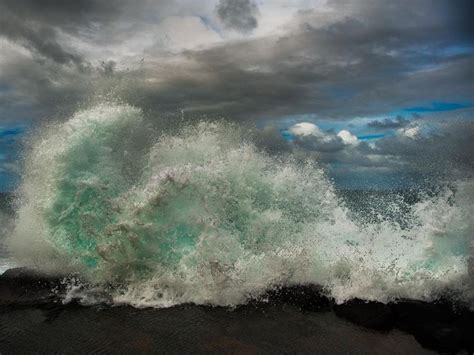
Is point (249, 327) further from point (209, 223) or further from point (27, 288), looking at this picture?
point (27, 288)

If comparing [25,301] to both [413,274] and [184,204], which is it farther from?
[413,274]

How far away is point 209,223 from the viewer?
1054 centimetres

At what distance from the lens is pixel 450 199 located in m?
11.8

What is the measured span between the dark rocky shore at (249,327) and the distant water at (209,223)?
1.69 feet

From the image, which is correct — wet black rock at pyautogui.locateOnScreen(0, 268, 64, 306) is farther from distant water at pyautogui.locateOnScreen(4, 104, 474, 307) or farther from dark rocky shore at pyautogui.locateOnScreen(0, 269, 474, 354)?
distant water at pyautogui.locateOnScreen(4, 104, 474, 307)

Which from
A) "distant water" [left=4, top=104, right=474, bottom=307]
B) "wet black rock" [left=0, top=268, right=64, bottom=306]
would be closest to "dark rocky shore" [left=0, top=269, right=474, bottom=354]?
"wet black rock" [left=0, top=268, right=64, bottom=306]

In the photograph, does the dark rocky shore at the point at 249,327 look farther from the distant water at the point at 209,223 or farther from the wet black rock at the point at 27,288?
the distant water at the point at 209,223

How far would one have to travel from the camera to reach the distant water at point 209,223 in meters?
9.44

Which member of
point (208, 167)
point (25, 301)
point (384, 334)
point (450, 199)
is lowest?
point (384, 334)

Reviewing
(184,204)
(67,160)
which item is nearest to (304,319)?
(184,204)

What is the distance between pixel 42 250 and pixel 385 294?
32.3 ft

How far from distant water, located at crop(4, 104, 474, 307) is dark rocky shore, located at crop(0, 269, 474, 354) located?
1.69 ft

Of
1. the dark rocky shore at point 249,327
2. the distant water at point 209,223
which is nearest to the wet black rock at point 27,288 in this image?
the dark rocky shore at point 249,327

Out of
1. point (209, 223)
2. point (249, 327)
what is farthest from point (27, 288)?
point (249, 327)
